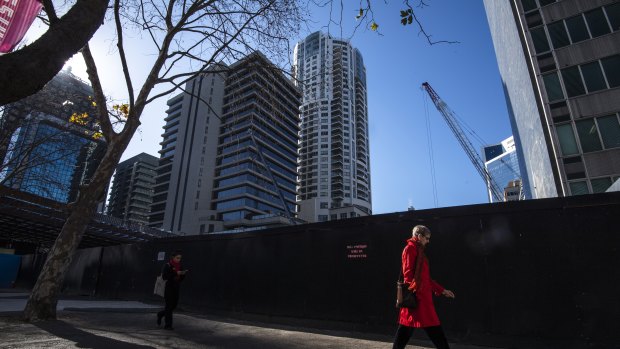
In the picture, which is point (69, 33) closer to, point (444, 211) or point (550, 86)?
point (444, 211)

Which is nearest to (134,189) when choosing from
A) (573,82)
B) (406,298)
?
(573,82)

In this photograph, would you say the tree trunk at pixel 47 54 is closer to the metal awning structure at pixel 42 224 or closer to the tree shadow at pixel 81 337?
the tree shadow at pixel 81 337

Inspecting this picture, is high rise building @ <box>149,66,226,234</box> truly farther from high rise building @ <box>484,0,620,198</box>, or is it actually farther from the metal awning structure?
high rise building @ <box>484,0,620,198</box>

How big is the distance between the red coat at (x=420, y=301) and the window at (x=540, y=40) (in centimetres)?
2191

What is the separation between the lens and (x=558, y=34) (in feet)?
64.3

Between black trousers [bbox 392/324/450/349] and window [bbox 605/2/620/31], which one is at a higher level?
window [bbox 605/2/620/31]

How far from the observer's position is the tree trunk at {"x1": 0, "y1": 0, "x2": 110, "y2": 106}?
229cm

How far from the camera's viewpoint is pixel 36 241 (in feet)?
160

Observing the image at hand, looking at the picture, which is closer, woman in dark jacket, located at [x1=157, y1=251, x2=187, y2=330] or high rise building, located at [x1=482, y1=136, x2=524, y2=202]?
woman in dark jacket, located at [x1=157, y1=251, x2=187, y2=330]

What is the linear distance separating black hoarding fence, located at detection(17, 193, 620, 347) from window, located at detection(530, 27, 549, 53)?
19105mm

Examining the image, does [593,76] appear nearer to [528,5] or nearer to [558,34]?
[558,34]

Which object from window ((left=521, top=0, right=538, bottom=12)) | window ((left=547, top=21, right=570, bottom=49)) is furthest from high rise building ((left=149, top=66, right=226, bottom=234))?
window ((left=547, top=21, right=570, bottom=49))

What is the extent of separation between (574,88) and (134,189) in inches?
5845

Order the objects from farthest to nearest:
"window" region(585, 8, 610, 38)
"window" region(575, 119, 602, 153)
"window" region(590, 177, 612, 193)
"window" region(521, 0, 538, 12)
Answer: "window" region(521, 0, 538, 12), "window" region(585, 8, 610, 38), "window" region(575, 119, 602, 153), "window" region(590, 177, 612, 193)
